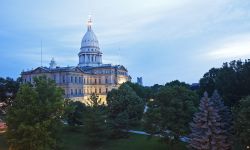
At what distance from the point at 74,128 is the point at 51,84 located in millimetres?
17227

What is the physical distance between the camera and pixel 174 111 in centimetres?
3991

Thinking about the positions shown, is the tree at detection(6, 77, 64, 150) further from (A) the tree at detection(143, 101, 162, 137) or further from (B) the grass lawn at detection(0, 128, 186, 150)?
(A) the tree at detection(143, 101, 162, 137)

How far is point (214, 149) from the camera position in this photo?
3441 cm

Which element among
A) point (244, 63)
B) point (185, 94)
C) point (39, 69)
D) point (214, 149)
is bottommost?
point (214, 149)

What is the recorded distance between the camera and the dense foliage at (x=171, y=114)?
39.8m

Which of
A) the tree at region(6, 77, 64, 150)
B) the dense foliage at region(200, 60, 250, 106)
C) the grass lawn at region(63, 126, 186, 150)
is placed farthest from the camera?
the dense foliage at region(200, 60, 250, 106)

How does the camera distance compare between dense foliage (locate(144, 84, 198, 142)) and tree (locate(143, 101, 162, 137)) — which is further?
tree (locate(143, 101, 162, 137))

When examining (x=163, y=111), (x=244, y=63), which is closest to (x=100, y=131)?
(x=163, y=111)

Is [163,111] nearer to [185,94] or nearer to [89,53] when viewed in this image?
[185,94]

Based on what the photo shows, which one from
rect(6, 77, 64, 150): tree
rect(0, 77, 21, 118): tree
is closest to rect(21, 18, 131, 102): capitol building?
rect(0, 77, 21, 118): tree

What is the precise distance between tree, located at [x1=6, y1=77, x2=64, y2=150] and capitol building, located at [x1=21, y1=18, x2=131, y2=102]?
51.6m

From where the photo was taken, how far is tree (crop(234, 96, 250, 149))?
32875 millimetres

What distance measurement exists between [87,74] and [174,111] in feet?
254

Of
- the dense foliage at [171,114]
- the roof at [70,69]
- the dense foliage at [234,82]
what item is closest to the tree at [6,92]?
the dense foliage at [171,114]
